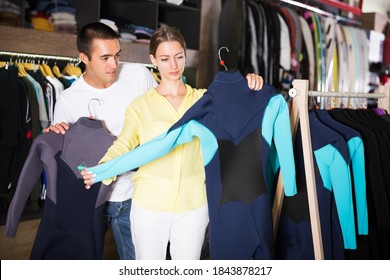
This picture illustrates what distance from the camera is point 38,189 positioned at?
3.36 m

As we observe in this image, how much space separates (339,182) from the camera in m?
2.21

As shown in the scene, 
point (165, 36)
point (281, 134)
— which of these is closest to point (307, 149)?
point (281, 134)

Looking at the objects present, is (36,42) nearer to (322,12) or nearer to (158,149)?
(158,149)

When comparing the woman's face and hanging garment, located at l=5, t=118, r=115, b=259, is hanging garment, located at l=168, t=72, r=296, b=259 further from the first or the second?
hanging garment, located at l=5, t=118, r=115, b=259

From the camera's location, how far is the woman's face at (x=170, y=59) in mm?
2025

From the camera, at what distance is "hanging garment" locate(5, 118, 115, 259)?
2.27 metres

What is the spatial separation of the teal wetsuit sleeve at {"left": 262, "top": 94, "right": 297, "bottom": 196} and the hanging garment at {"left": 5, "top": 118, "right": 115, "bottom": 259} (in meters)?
0.67

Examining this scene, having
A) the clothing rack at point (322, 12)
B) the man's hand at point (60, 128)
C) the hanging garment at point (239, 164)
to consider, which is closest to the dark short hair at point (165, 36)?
the hanging garment at point (239, 164)

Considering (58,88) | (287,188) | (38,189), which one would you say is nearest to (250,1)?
(58,88)

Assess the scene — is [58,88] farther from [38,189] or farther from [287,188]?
[287,188]

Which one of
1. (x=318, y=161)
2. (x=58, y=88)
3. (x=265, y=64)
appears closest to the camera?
(x=318, y=161)

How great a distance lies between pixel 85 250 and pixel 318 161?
3.52ft

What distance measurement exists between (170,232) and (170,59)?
0.67 metres

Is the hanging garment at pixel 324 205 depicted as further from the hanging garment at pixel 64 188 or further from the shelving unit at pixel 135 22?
the shelving unit at pixel 135 22
